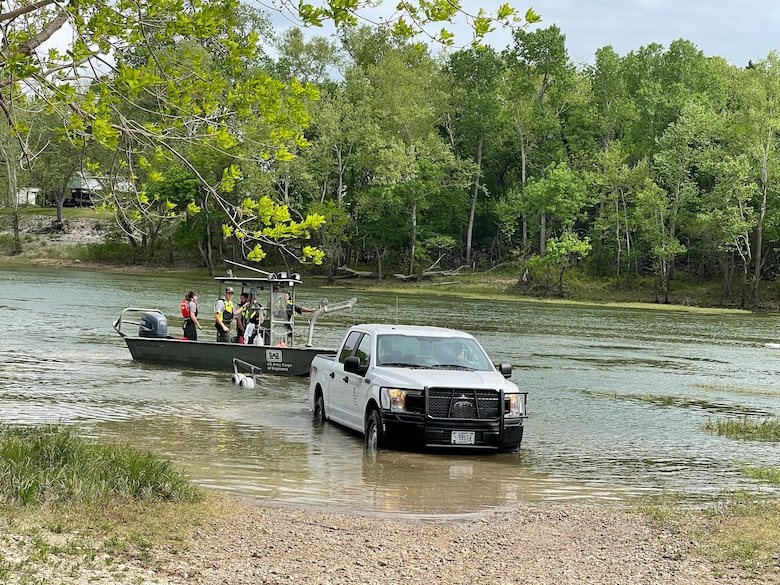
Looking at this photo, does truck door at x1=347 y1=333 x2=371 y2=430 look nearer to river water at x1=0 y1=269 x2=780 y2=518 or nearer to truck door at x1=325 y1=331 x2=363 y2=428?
truck door at x1=325 y1=331 x2=363 y2=428

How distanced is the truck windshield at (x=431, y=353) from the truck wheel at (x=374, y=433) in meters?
0.82

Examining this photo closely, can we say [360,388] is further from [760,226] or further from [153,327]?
[760,226]

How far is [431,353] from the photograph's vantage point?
15.1 meters

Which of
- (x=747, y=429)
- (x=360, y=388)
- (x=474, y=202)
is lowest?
(x=747, y=429)

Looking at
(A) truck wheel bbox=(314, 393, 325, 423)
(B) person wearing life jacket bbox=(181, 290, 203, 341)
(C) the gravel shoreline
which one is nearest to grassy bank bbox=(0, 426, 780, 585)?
(C) the gravel shoreline

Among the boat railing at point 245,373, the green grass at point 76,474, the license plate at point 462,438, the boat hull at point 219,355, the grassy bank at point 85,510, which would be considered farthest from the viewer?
the boat hull at point 219,355

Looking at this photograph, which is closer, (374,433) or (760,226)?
(374,433)

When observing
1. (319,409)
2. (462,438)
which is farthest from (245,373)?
(462,438)

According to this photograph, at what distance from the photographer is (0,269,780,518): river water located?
12296mm

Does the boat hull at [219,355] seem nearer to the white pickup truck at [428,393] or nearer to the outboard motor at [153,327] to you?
the outboard motor at [153,327]

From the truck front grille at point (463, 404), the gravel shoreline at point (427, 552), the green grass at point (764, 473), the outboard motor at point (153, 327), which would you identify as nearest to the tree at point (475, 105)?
the outboard motor at point (153, 327)

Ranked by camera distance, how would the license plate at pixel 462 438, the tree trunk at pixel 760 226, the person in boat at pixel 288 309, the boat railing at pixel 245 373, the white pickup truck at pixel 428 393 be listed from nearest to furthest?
the white pickup truck at pixel 428 393, the license plate at pixel 462 438, the boat railing at pixel 245 373, the person in boat at pixel 288 309, the tree trunk at pixel 760 226

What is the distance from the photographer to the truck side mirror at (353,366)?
14.8 meters

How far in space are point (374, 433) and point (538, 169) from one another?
7014cm
